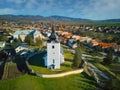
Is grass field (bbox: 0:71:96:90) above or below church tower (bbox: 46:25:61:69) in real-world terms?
Result: below

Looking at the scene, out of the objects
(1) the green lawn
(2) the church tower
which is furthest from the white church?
(1) the green lawn

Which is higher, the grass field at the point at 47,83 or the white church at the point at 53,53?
the white church at the point at 53,53

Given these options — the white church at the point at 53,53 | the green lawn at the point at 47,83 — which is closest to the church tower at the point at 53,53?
the white church at the point at 53,53

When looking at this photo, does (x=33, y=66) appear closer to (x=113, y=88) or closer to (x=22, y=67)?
(x=22, y=67)

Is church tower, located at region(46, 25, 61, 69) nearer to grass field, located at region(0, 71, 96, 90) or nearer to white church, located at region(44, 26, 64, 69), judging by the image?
white church, located at region(44, 26, 64, 69)

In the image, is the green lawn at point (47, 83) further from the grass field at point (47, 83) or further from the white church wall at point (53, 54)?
the white church wall at point (53, 54)

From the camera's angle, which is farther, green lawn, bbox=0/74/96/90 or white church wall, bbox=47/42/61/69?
white church wall, bbox=47/42/61/69

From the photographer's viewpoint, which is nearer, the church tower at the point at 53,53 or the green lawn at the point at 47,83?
the green lawn at the point at 47,83
